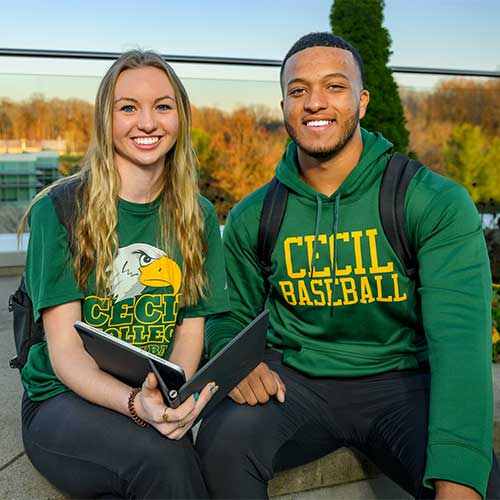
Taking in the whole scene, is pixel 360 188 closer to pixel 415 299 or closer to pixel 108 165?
pixel 415 299

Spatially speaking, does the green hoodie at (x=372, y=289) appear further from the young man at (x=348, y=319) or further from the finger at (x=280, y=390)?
the finger at (x=280, y=390)

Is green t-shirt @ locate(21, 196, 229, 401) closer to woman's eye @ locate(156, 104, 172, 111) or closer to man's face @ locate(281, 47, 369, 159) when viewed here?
woman's eye @ locate(156, 104, 172, 111)

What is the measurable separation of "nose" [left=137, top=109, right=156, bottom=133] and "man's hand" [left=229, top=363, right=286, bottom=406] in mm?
788

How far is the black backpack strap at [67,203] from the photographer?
6.61ft

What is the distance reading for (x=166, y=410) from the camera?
5.66 ft

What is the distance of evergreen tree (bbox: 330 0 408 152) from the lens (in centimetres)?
613

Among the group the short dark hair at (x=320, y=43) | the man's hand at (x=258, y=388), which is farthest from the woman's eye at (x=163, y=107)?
the man's hand at (x=258, y=388)

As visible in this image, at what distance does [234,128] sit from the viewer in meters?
7.07

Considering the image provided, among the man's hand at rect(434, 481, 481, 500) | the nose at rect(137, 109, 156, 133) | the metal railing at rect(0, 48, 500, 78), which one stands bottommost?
the man's hand at rect(434, 481, 481, 500)

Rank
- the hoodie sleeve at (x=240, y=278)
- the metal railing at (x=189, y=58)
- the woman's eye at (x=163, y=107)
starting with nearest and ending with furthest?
the woman's eye at (x=163, y=107) < the hoodie sleeve at (x=240, y=278) < the metal railing at (x=189, y=58)

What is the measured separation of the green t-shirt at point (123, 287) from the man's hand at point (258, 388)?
0.84 ft

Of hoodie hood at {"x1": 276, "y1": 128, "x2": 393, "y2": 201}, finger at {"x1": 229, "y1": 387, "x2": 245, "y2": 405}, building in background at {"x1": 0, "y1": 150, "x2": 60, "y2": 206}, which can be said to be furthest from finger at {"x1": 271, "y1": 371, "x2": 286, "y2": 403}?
building in background at {"x1": 0, "y1": 150, "x2": 60, "y2": 206}

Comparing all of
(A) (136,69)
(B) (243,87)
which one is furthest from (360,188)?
(B) (243,87)

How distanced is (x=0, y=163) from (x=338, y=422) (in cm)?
516
